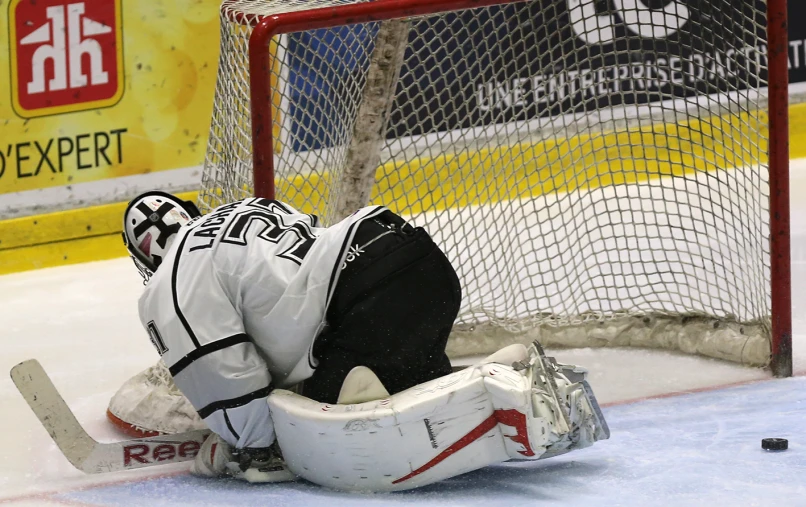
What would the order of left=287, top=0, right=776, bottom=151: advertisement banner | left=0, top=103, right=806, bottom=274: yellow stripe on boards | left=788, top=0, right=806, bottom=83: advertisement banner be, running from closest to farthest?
left=287, top=0, right=776, bottom=151: advertisement banner → left=0, top=103, right=806, bottom=274: yellow stripe on boards → left=788, top=0, right=806, bottom=83: advertisement banner

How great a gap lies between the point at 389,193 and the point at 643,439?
5.41 ft

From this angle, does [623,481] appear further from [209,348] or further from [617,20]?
[617,20]

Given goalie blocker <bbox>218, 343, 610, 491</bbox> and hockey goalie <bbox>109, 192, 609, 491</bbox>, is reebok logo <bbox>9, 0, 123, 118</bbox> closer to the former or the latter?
hockey goalie <bbox>109, 192, 609, 491</bbox>

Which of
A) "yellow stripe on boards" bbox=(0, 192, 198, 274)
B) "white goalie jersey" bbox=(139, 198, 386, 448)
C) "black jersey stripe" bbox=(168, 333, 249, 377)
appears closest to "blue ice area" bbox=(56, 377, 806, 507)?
"white goalie jersey" bbox=(139, 198, 386, 448)

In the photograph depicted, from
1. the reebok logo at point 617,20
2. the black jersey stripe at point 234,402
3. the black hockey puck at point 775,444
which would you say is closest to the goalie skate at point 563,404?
the black hockey puck at point 775,444

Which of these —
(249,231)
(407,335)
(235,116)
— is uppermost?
(235,116)

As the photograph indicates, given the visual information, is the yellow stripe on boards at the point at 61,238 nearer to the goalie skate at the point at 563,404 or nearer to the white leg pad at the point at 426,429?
the white leg pad at the point at 426,429

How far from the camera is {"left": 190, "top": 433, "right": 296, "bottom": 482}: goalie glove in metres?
2.63

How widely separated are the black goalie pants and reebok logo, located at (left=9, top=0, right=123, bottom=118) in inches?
108

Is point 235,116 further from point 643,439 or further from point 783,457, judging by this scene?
point 783,457

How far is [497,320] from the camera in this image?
3.81 metres

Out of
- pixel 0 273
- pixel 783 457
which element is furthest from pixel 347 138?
pixel 0 273

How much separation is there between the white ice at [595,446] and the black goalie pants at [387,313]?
24cm

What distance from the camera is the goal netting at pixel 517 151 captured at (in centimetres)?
328
